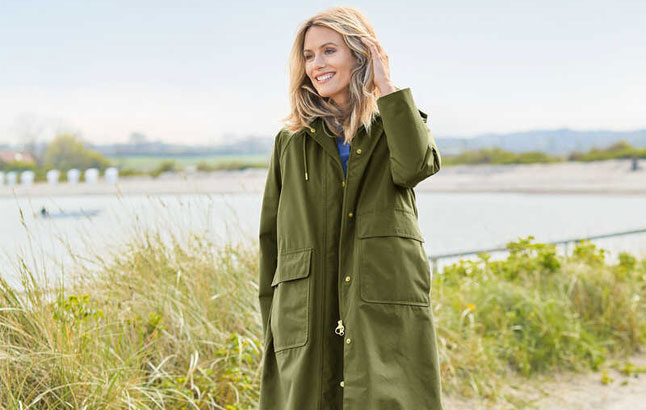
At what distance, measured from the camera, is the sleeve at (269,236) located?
222 centimetres

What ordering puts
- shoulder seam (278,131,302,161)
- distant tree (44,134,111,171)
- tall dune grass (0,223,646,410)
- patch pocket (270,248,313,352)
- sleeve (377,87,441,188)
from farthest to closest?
distant tree (44,134,111,171) < tall dune grass (0,223,646,410) < shoulder seam (278,131,302,161) < patch pocket (270,248,313,352) < sleeve (377,87,441,188)

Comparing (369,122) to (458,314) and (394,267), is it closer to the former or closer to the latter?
(394,267)

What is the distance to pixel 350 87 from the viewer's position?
210cm

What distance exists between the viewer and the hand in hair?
2.02m

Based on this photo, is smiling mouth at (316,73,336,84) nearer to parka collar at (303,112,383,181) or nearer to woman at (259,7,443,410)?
woman at (259,7,443,410)

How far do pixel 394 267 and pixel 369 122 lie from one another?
0.46 meters

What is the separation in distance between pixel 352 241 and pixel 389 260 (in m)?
0.13

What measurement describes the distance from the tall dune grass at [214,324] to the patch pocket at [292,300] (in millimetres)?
863

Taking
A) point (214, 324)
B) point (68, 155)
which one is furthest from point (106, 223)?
Answer: point (68, 155)

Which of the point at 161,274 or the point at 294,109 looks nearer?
the point at 294,109

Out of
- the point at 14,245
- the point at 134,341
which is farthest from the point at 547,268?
the point at 14,245

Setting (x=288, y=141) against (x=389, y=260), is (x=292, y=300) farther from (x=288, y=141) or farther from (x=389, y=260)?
(x=288, y=141)

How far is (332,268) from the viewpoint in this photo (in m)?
2.03

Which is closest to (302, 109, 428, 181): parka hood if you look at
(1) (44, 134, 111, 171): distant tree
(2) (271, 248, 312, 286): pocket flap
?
(2) (271, 248, 312, 286): pocket flap
